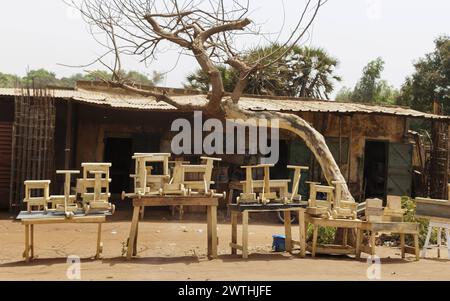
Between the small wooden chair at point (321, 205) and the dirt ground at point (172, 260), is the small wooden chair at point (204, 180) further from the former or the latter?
the small wooden chair at point (321, 205)

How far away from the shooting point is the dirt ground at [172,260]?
20.0 ft

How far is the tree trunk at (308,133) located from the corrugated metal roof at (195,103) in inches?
140

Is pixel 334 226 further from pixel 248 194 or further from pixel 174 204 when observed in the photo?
pixel 174 204

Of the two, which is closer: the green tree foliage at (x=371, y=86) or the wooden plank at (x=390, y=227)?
the wooden plank at (x=390, y=227)

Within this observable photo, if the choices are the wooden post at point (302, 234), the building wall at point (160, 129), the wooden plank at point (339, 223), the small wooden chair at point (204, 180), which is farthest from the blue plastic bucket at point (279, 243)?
the building wall at point (160, 129)

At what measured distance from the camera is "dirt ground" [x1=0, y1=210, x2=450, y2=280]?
6090mm

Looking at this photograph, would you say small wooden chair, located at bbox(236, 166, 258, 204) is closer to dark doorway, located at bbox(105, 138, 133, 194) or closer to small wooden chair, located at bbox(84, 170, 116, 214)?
small wooden chair, located at bbox(84, 170, 116, 214)

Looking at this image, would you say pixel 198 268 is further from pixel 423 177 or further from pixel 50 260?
pixel 423 177

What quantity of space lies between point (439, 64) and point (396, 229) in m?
18.0

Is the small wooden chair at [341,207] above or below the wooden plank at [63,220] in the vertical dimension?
above

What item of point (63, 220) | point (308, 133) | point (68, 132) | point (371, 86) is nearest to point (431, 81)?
point (371, 86)

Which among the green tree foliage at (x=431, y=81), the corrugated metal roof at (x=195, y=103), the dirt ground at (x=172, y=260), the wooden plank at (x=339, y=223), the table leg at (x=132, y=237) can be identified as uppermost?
the green tree foliage at (x=431, y=81)

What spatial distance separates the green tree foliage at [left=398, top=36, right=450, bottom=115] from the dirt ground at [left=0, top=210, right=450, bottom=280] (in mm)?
14627

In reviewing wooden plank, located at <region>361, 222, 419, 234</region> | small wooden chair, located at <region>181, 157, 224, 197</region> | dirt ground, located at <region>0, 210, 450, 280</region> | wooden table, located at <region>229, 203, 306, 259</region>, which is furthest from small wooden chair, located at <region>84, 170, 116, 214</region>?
wooden plank, located at <region>361, 222, 419, 234</region>
